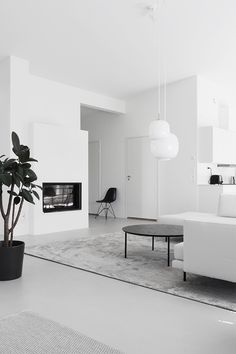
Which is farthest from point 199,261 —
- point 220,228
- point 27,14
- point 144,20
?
point 27,14

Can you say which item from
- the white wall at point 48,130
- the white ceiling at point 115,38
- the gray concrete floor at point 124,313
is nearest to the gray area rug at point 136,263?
the gray concrete floor at point 124,313

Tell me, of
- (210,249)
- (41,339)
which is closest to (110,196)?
(210,249)

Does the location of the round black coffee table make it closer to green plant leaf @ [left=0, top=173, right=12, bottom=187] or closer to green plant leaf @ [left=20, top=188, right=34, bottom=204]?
green plant leaf @ [left=20, top=188, right=34, bottom=204]

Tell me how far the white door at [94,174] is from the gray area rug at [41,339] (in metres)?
7.54

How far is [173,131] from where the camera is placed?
7949 millimetres

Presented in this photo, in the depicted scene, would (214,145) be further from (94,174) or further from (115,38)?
(94,174)

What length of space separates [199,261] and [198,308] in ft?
1.73

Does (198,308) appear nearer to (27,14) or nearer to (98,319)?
(98,319)

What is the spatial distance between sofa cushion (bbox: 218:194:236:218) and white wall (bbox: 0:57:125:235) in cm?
320

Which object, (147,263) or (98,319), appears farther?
(147,263)

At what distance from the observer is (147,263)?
415 centimetres

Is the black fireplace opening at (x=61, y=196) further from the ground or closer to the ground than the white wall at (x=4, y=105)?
closer to the ground

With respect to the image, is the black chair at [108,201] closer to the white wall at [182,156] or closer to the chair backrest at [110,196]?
the chair backrest at [110,196]

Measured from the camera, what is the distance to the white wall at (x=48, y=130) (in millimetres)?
6207
